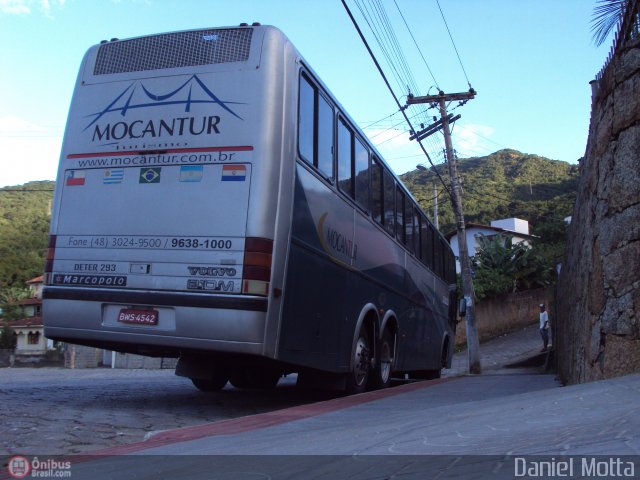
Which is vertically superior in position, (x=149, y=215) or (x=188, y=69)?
(x=188, y=69)

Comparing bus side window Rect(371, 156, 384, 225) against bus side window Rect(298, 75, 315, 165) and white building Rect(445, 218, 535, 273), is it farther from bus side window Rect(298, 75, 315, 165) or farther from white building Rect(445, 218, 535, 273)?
white building Rect(445, 218, 535, 273)

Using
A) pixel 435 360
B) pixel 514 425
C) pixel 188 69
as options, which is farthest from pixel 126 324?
pixel 435 360

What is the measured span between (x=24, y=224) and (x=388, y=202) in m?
39.6

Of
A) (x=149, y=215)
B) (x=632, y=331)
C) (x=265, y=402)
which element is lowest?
(x=265, y=402)

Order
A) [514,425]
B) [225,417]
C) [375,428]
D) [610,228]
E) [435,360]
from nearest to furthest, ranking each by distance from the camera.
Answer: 1. [514,425]
2. [375,428]
3. [610,228]
4. [225,417]
5. [435,360]

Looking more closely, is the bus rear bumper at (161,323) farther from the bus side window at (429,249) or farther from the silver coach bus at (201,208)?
the bus side window at (429,249)

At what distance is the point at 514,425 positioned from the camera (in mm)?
3004

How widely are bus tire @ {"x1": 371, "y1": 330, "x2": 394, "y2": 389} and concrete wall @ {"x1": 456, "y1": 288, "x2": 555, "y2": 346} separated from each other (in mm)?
21610

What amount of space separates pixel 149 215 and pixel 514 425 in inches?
155

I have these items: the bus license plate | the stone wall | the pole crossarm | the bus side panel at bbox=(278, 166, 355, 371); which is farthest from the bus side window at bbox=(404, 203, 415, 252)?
the pole crossarm

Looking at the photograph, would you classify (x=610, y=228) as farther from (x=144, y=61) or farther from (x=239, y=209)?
(x=144, y=61)

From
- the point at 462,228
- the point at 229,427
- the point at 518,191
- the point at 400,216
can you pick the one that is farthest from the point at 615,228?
the point at 518,191

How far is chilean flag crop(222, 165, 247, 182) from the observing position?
18.0ft

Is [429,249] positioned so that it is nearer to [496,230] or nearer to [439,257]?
[439,257]
